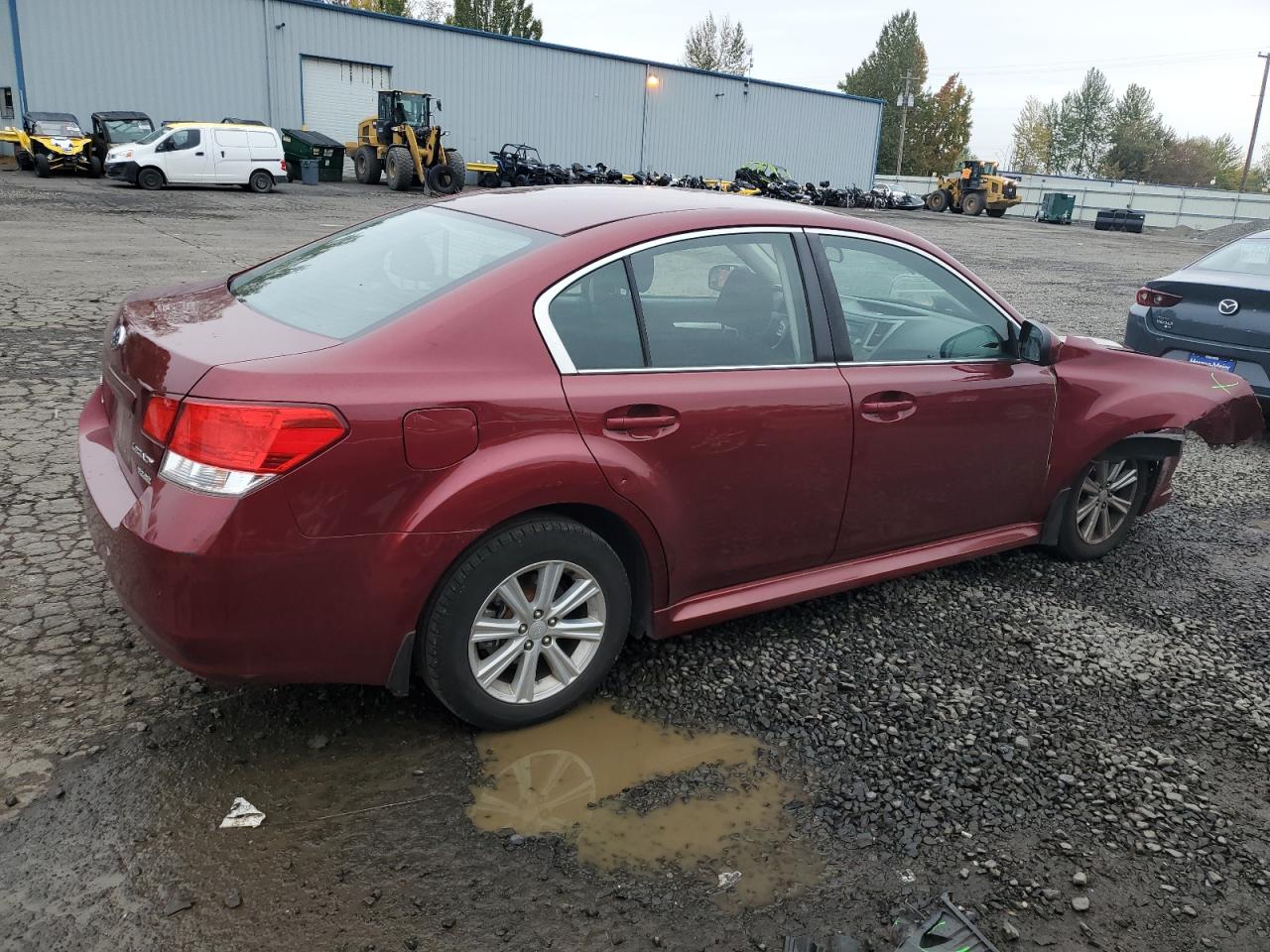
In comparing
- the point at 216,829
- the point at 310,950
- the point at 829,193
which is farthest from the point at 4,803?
the point at 829,193

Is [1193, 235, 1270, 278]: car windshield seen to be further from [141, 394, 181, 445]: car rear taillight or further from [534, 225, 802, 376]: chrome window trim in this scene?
[141, 394, 181, 445]: car rear taillight

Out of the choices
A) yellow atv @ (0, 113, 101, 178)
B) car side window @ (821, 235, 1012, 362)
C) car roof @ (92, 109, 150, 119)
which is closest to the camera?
car side window @ (821, 235, 1012, 362)

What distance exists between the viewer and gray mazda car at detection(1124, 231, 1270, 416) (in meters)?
6.46

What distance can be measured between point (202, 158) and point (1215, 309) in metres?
23.4

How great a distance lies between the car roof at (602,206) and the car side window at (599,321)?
22cm

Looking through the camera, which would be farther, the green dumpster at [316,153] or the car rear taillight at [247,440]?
the green dumpster at [316,153]

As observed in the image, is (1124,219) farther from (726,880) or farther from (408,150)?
(726,880)

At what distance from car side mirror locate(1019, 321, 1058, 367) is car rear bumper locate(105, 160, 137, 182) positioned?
24.2 meters

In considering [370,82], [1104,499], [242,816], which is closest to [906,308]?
[1104,499]

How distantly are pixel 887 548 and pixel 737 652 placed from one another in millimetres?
721

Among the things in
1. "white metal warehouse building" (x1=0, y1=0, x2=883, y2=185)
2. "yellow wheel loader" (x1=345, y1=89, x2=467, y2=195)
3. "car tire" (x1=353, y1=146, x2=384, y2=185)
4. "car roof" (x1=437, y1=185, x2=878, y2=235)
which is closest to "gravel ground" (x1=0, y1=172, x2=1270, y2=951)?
"car roof" (x1=437, y1=185, x2=878, y2=235)

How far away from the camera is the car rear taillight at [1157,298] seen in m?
6.96

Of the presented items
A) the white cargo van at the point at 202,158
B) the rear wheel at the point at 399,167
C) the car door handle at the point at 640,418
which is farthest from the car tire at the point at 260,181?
the car door handle at the point at 640,418

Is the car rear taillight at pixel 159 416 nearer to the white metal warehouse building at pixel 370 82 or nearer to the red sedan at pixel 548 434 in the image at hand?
the red sedan at pixel 548 434
